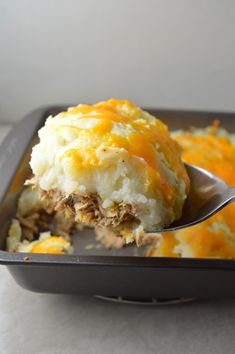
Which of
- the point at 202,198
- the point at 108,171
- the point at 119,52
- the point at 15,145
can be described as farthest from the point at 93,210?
the point at 119,52

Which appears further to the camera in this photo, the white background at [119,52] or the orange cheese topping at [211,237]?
the white background at [119,52]

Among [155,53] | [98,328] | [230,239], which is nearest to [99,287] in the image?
[98,328]

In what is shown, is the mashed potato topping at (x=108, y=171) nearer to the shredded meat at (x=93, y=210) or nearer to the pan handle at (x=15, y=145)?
the shredded meat at (x=93, y=210)

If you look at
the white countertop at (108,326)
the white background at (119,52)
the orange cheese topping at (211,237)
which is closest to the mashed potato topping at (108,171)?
the orange cheese topping at (211,237)

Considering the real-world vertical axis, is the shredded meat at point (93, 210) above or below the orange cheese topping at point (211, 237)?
above

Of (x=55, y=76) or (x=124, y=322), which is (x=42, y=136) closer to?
(x=124, y=322)

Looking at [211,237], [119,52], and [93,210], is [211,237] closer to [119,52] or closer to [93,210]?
[93,210]

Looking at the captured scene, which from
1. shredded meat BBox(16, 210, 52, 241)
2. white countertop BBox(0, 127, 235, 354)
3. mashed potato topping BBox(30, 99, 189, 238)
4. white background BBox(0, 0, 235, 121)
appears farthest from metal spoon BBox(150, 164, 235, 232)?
white background BBox(0, 0, 235, 121)
